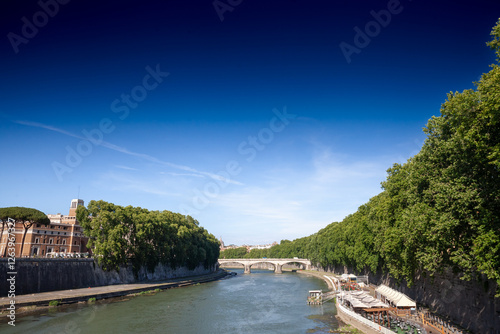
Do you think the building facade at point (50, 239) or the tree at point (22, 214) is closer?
the tree at point (22, 214)

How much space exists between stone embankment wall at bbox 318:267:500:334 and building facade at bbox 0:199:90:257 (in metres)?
59.7

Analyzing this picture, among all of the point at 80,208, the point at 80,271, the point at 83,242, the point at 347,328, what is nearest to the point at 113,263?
the point at 80,271

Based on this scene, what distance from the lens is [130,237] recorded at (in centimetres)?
5938

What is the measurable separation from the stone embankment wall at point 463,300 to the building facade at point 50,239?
59.7 meters

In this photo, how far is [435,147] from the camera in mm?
23547

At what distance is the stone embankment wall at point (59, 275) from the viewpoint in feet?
130

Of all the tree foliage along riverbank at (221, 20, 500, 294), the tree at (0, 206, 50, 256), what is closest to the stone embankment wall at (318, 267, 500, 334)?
the tree foliage along riverbank at (221, 20, 500, 294)

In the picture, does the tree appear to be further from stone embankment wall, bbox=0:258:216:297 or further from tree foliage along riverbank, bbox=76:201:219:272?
stone embankment wall, bbox=0:258:216:297

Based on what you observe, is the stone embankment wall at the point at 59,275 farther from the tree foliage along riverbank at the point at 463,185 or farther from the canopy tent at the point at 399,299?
the tree foliage along riverbank at the point at 463,185

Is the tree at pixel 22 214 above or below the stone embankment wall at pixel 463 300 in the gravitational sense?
above

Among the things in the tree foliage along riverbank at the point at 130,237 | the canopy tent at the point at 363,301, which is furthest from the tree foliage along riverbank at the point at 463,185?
the tree foliage along riverbank at the point at 130,237

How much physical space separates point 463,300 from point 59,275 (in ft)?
159

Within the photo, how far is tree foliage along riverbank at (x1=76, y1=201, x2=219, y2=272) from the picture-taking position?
177 ft

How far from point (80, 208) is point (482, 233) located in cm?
5482
